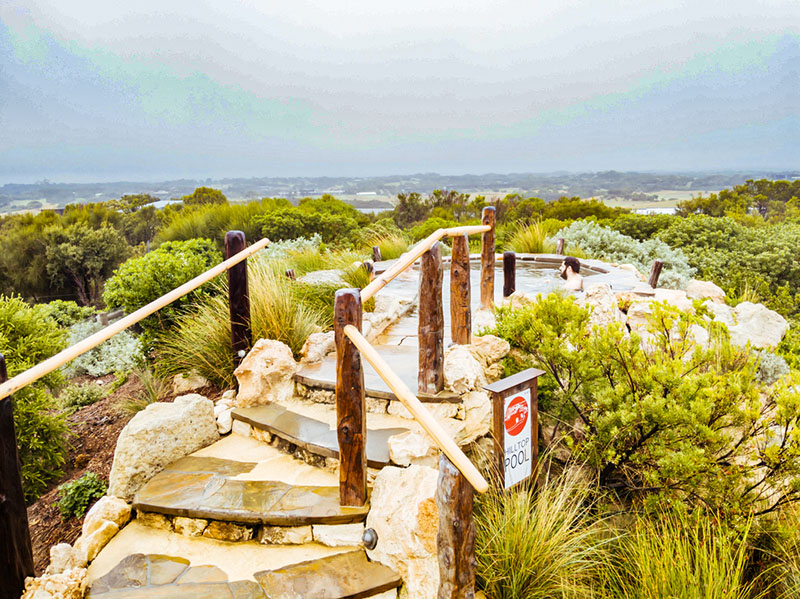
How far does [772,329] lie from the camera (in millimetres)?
6258

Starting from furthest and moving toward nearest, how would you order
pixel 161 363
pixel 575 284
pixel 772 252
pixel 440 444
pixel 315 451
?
pixel 772 252 → pixel 575 284 → pixel 161 363 → pixel 315 451 → pixel 440 444

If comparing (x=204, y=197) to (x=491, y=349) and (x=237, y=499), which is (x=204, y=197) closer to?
(x=491, y=349)

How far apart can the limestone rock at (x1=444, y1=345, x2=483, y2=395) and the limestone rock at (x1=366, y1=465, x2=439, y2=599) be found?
37.4 inches

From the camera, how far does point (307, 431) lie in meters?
3.69

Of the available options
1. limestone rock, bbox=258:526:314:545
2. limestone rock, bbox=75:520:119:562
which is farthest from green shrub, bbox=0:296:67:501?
limestone rock, bbox=258:526:314:545

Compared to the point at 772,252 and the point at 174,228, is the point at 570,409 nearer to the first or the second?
the point at 772,252

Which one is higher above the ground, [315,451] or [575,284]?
[575,284]

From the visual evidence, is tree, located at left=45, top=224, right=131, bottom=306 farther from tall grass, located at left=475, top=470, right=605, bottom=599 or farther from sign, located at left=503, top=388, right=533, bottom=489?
tall grass, located at left=475, top=470, right=605, bottom=599

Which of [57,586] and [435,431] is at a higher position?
[435,431]

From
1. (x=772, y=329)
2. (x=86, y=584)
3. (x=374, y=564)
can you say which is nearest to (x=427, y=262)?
(x=374, y=564)

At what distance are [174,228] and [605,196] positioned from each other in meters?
17.1

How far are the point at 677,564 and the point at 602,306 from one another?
336 cm

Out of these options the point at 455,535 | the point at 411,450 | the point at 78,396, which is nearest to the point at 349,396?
the point at 411,450

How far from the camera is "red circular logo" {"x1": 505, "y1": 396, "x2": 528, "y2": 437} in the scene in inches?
119
